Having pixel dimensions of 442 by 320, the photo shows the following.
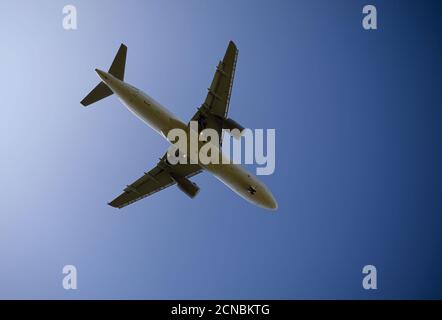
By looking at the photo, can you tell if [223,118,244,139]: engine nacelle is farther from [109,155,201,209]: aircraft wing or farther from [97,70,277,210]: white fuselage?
[109,155,201,209]: aircraft wing

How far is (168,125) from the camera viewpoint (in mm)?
26469

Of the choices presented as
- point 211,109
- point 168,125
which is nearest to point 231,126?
point 211,109

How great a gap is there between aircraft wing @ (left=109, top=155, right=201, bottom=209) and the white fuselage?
4082mm

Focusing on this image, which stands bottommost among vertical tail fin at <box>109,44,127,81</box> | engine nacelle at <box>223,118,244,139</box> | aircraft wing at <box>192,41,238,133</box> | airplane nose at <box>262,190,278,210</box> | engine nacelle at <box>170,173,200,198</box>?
airplane nose at <box>262,190,278,210</box>

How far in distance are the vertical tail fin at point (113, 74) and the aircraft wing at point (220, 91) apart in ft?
16.9

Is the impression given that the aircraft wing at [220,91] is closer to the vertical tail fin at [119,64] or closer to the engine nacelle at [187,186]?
the engine nacelle at [187,186]

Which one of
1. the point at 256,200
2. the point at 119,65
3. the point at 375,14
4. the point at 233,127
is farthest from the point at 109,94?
the point at 375,14

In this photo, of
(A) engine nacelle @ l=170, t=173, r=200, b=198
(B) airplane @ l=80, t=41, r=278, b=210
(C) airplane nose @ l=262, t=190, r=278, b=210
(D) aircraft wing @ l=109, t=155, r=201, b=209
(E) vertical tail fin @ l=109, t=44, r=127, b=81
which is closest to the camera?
(B) airplane @ l=80, t=41, r=278, b=210

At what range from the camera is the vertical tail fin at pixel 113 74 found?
27.7m

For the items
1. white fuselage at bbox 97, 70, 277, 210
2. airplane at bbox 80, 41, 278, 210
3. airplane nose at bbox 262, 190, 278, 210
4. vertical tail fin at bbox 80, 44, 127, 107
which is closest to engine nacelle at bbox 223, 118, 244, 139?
airplane at bbox 80, 41, 278, 210

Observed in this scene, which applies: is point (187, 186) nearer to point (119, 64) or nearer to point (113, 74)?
point (113, 74)

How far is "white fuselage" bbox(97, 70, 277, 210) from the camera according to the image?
84.7ft

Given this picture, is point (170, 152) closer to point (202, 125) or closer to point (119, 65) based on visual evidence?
point (202, 125)

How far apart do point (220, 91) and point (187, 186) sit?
6.87 meters
